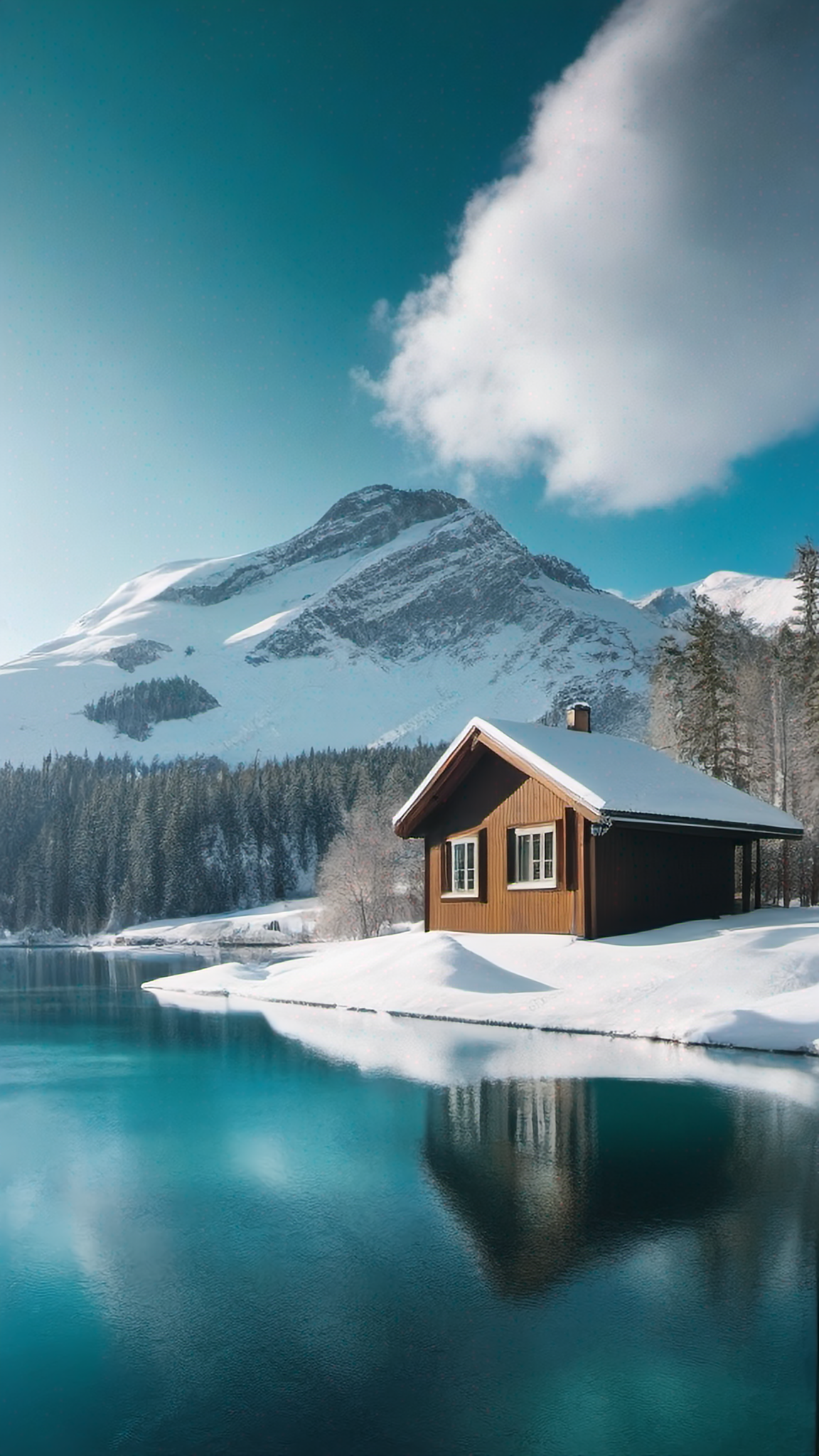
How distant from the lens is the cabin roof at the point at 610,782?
22203 mm

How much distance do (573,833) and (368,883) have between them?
38.2 meters

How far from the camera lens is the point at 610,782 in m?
23.1

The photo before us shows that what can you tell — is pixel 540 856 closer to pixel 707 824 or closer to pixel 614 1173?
pixel 707 824

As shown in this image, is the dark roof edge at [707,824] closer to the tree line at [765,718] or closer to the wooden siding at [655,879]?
the wooden siding at [655,879]

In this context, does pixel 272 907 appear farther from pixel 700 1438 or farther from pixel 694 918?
pixel 700 1438

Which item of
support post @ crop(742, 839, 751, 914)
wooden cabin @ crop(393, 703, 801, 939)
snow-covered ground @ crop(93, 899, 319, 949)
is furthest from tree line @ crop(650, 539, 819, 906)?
snow-covered ground @ crop(93, 899, 319, 949)

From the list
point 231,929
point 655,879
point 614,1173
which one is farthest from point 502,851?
point 231,929

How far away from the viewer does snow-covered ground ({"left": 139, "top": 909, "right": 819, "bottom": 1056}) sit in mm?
15383

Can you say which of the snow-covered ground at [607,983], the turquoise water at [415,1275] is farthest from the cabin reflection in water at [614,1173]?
the snow-covered ground at [607,983]

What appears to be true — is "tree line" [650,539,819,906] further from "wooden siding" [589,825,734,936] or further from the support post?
"wooden siding" [589,825,734,936]

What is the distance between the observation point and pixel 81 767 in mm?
156500

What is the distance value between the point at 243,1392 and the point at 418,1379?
87 centimetres

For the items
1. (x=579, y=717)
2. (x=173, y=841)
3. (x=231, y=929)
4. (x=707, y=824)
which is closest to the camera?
(x=707, y=824)

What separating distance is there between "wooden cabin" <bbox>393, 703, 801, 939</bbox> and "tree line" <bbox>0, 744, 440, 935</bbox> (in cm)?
6111
